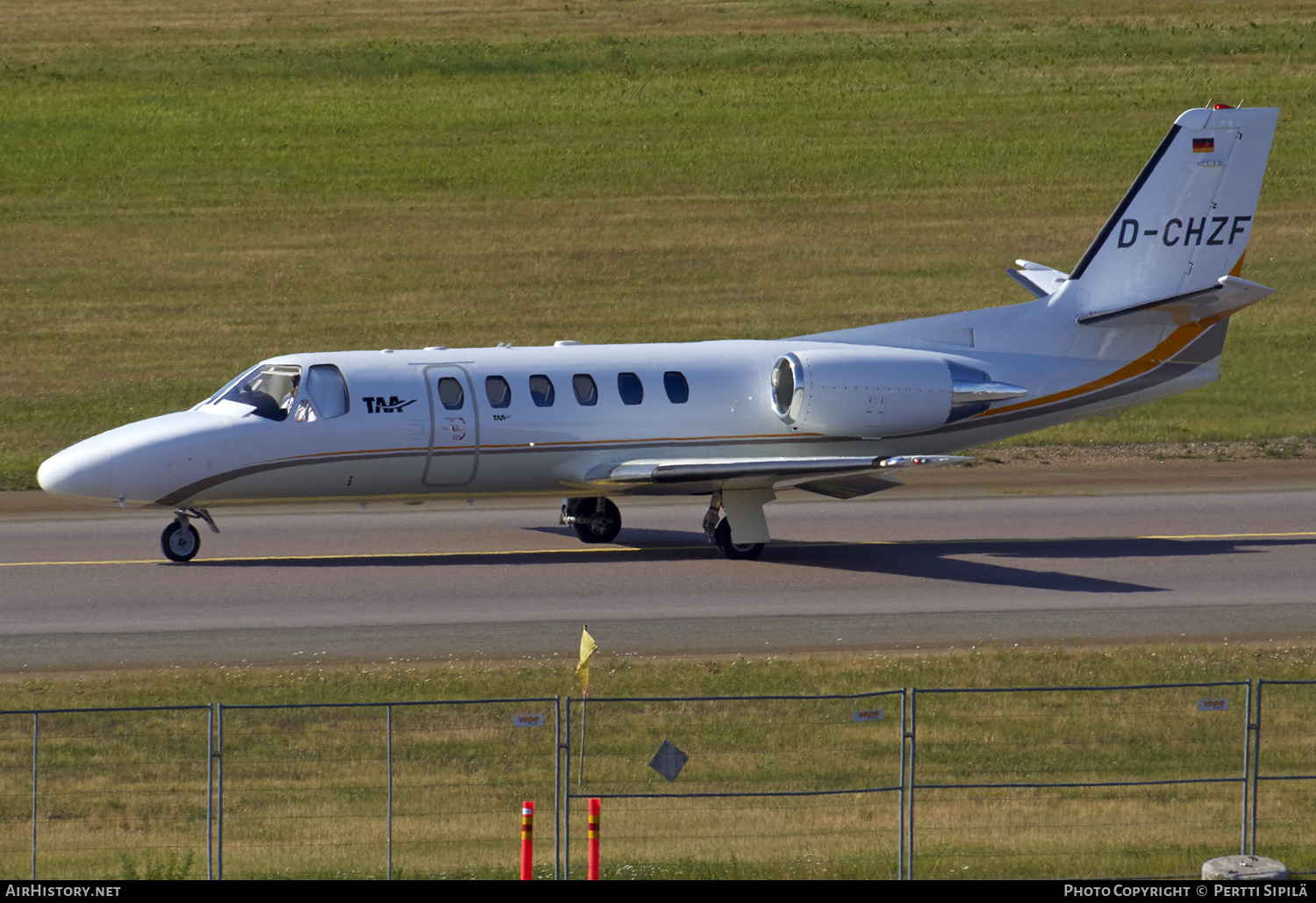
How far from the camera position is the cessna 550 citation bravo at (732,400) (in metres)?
25.4

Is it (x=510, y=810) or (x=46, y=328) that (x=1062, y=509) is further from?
(x=46, y=328)

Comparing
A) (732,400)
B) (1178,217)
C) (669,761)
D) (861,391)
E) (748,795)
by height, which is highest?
(1178,217)

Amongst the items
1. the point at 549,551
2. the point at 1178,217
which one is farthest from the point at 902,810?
the point at 1178,217

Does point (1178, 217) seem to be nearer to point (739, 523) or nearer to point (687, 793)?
point (739, 523)

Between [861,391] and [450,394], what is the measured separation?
6.27 metres

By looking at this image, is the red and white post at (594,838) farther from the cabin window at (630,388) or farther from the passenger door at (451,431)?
the cabin window at (630,388)

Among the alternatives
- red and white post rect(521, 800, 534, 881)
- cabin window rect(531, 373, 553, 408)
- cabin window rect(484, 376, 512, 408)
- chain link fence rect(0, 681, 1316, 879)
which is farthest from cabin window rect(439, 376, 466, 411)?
red and white post rect(521, 800, 534, 881)

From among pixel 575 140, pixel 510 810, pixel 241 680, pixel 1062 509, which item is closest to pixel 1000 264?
pixel 575 140

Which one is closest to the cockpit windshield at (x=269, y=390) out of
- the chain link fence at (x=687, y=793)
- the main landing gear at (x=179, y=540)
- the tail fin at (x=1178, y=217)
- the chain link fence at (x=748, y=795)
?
the main landing gear at (x=179, y=540)

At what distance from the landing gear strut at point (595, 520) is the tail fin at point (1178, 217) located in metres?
7.99

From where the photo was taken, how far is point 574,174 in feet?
196

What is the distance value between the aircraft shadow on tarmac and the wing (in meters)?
1.26

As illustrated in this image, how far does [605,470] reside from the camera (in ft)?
86.5

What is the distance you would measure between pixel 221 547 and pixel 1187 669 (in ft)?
49.6
